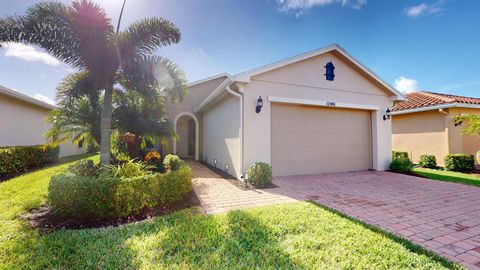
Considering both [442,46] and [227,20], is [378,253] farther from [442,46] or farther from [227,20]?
[442,46]

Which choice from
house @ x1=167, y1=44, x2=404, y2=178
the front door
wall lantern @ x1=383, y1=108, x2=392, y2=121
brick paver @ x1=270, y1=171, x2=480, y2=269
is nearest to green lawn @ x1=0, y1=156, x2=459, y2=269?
brick paver @ x1=270, y1=171, x2=480, y2=269

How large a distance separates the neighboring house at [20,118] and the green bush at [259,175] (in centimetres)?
923

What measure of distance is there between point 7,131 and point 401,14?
19.7m

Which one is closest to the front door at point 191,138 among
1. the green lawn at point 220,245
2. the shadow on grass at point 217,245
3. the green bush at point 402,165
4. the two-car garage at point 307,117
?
the two-car garage at point 307,117

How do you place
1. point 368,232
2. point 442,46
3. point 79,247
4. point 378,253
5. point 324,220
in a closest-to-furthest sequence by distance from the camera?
point 378,253 < point 79,247 < point 368,232 < point 324,220 < point 442,46

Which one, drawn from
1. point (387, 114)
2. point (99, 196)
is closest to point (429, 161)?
point (387, 114)

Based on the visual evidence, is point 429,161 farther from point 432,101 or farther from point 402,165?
point 402,165

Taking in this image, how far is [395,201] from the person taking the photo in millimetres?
5594

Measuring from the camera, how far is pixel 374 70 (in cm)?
972

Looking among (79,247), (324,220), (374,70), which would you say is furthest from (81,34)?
(374,70)

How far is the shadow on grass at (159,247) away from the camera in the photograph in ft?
9.36

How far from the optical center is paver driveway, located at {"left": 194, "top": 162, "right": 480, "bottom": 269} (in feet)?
11.8

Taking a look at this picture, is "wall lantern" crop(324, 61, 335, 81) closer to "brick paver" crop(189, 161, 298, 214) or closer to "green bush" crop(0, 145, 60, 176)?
"brick paver" crop(189, 161, 298, 214)

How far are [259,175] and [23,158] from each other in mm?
11428
